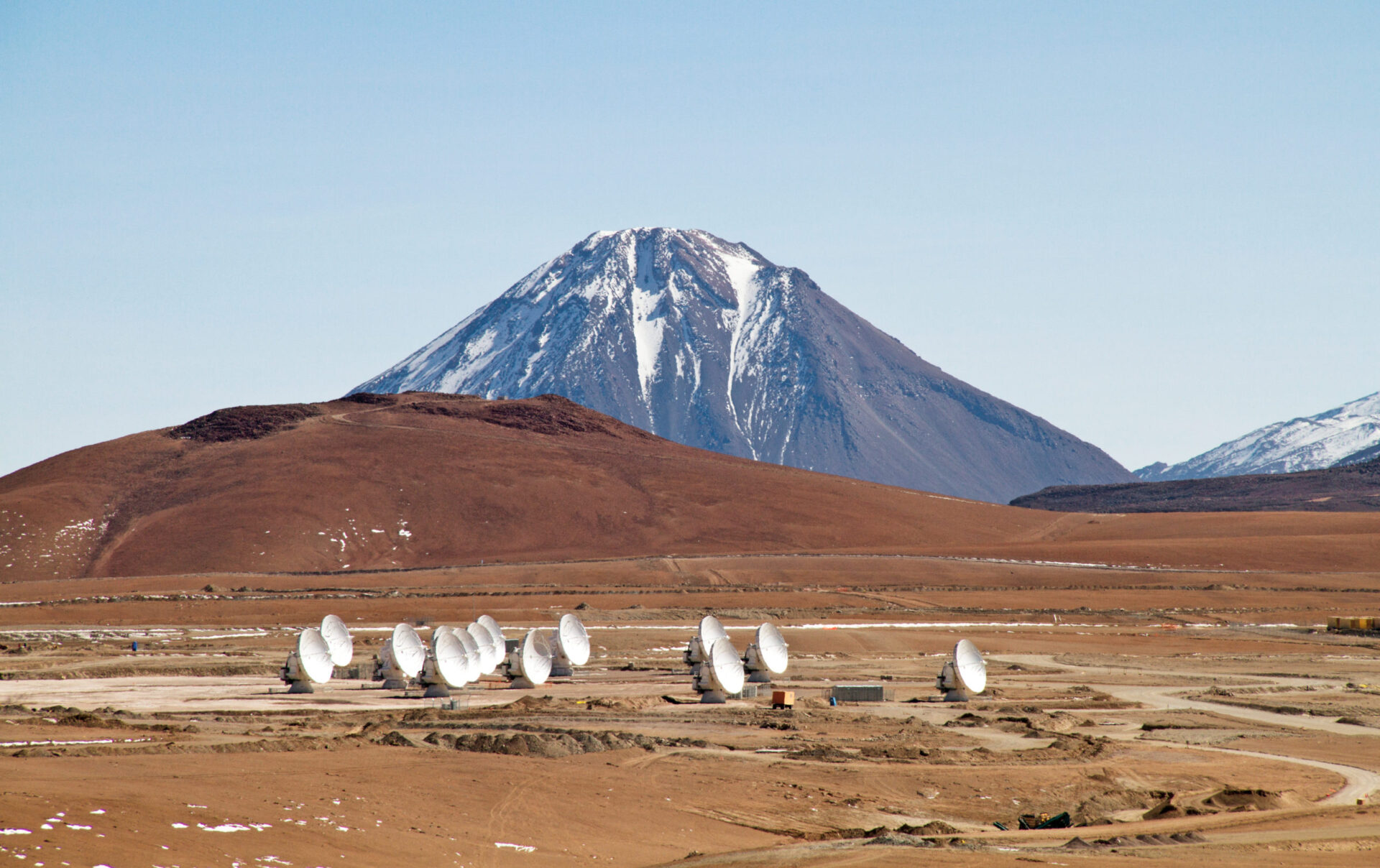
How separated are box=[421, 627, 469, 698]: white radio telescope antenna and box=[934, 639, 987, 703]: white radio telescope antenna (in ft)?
48.8

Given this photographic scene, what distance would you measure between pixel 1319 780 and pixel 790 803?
473 inches

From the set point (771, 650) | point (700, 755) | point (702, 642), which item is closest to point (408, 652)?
point (702, 642)

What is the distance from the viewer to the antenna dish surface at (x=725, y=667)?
39594mm

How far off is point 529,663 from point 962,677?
14.1m

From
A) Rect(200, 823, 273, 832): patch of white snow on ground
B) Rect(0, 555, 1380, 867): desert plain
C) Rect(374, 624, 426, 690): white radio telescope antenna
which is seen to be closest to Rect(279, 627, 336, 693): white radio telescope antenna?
Rect(0, 555, 1380, 867): desert plain

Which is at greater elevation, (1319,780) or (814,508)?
(814,508)

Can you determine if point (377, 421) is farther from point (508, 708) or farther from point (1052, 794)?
point (1052, 794)

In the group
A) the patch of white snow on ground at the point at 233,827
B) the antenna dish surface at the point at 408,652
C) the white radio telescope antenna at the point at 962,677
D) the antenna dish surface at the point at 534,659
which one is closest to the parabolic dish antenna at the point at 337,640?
the antenna dish surface at the point at 408,652

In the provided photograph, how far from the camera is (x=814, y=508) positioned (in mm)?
150500

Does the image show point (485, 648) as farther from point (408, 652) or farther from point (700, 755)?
point (700, 755)

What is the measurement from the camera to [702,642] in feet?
138

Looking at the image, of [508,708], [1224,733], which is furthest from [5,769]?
[1224,733]

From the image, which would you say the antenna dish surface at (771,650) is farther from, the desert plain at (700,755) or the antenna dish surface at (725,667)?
the antenna dish surface at (725,667)

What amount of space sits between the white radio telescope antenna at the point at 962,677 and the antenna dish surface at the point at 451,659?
14.8 metres
